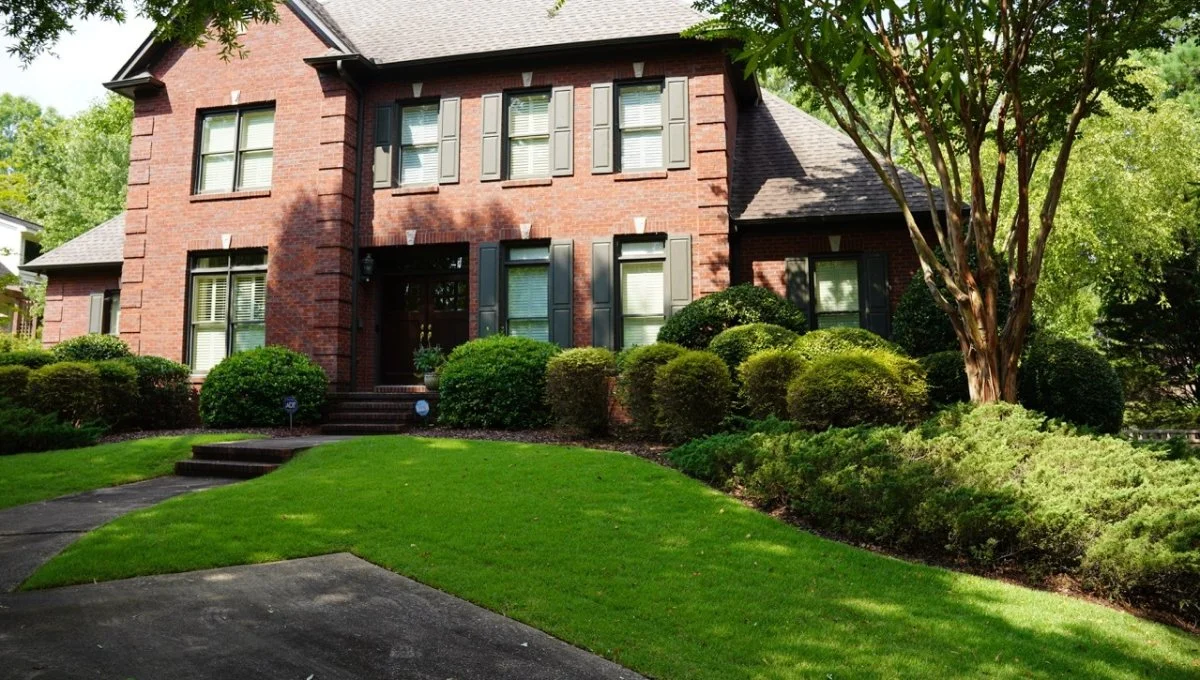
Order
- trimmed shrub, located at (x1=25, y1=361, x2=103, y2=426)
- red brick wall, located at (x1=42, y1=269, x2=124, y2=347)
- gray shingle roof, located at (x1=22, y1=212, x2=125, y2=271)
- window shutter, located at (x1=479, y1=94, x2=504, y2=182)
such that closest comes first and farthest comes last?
trimmed shrub, located at (x1=25, y1=361, x2=103, y2=426) → window shutter, located at (x1=479, y1=94, x2=504, y2=182) → gray shingle roof, located at (x1=22, y1=212, x2=125, y2=271) → red brick wall, located at (x1=42, y1=269, x2=124, y2=347)

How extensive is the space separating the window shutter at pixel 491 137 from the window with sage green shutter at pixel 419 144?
1.05m

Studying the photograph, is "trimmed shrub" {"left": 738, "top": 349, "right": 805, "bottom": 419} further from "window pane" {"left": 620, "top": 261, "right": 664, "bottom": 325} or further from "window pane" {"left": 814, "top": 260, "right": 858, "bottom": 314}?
"window pane" {"left": 814, "top": 260, "right": 858, "bottom": 314}

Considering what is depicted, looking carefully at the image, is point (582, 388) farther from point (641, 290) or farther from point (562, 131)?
point (562, 131)

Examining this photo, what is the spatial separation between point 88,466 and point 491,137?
838 cm

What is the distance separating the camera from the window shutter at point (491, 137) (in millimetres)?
13875

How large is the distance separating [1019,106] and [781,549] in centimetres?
577

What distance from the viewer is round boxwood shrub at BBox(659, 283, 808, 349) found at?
11.4m

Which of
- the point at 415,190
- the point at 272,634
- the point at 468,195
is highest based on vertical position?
the point at 415,190

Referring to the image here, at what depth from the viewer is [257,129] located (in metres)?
14.7

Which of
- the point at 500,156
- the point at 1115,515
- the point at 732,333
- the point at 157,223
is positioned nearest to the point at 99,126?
the point at 157,223

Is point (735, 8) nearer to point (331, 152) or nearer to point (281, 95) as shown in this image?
point (331, 152)

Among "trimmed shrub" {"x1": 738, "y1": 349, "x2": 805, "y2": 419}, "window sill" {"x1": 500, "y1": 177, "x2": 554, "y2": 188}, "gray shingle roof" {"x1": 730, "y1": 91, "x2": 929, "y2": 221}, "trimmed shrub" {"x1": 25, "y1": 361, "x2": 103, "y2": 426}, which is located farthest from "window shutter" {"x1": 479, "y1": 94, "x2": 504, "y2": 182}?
"trimmed shrub" {"x1": 25, "y1": 361, "x2": 103, "y2": 426}

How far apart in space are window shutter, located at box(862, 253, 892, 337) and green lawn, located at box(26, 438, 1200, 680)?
6978 mm

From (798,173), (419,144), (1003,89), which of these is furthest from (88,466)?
(798,173)
